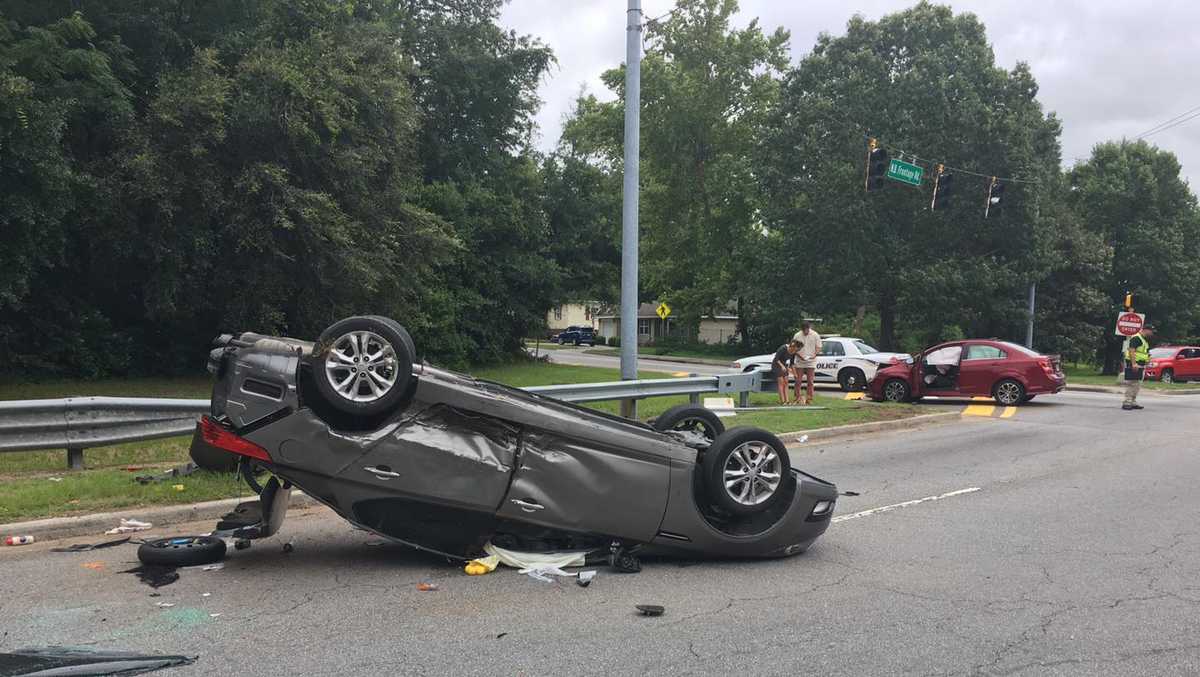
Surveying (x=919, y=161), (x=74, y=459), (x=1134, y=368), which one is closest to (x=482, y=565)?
(x=74, y=459)

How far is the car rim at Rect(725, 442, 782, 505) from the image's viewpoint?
18.0ft

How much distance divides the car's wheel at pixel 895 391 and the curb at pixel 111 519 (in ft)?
45.4

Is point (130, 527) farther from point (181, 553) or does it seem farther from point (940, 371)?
point (940, 371)

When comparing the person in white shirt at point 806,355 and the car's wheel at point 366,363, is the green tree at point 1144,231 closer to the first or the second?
the person in white shirt at point 806,355

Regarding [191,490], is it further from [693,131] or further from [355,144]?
[693,131]

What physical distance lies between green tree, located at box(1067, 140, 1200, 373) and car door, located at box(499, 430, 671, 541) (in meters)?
38.4

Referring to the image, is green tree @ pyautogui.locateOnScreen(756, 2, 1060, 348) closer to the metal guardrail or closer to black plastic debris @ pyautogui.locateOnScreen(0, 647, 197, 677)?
the metal guardrail

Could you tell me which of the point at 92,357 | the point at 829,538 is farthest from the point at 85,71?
the point at 829,538

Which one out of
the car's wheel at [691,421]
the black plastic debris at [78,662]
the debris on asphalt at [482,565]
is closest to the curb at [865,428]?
the car's wheel at [691,421]

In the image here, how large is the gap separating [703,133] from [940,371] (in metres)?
30.6

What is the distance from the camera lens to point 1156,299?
37875mm

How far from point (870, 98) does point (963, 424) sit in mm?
21442

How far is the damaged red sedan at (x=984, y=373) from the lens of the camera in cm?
1698

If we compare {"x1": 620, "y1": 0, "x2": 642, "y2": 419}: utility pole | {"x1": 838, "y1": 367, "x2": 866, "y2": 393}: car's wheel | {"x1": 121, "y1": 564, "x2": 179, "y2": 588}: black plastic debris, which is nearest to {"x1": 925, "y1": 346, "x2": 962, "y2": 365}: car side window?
{"x1": 838, "y1": 367, "x2": 866, "y2": 393}: car's wheel
